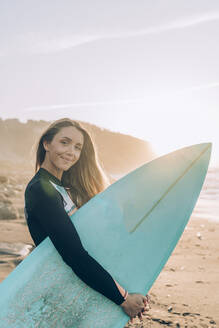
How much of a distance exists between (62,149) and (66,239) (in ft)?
1.74

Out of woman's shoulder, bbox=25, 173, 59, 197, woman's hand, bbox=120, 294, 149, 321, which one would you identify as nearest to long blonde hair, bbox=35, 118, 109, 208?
woman's shoulder, bbox=25, 173, 59, 197

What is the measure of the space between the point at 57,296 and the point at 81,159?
2.54ft

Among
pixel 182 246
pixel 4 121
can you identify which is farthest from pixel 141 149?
pixel 182 246

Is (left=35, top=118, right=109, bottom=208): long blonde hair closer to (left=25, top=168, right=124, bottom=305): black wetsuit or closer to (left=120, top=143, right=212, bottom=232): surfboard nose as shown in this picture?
(left=120, top=143, right=212, bottom=232): surfboard nose

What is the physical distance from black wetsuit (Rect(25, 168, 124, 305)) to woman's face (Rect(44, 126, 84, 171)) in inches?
10.7

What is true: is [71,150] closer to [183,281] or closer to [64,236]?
[64,236]

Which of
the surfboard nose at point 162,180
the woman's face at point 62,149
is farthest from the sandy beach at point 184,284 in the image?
the woman's face at point 62,149

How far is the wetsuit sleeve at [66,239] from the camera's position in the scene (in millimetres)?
1404

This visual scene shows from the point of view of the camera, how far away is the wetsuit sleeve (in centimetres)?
140

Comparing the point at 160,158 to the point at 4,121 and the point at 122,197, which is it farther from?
the point at 4,121

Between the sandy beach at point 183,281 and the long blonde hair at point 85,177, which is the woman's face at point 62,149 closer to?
the long blonde hair at point 85,177

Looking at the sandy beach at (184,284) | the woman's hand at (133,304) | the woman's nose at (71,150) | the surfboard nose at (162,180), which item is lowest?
the sandy beach at (184,284)

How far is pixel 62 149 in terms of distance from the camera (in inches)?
69.5

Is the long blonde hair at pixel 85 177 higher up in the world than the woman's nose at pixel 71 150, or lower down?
lower down
